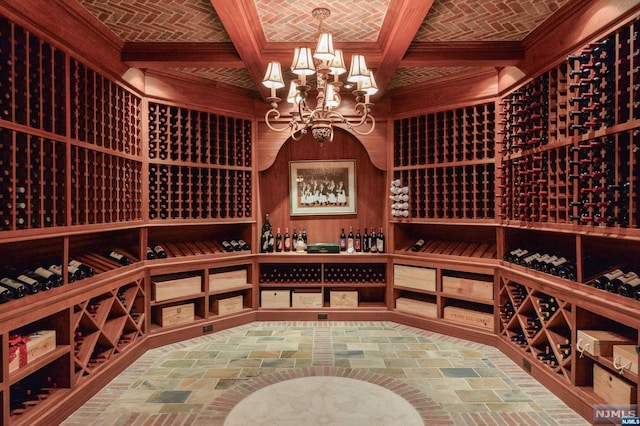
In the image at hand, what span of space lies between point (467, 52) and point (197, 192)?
136 inches

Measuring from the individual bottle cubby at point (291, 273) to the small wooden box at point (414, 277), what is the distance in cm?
110

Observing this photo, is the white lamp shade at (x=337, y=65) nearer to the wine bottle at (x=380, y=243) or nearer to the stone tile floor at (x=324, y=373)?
the stone tile floor at (x=324, y=373)

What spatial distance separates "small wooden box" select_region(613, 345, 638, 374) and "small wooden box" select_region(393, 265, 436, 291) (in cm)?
243

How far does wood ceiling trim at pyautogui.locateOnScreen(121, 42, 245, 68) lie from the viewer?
3963mm

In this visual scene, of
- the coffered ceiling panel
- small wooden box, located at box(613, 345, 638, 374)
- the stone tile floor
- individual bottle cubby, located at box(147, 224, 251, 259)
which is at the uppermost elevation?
the coffered ceiling panel

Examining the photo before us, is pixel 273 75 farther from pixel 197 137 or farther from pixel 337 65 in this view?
pixel 197 137

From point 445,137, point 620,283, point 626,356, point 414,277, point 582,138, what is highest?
point 445,137

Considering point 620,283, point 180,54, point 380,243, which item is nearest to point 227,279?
point 380,243

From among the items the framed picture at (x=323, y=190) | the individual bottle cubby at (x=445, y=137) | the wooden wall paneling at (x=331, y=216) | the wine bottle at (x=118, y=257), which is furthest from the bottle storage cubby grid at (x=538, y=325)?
the wine bottle at (x=118, y=257)

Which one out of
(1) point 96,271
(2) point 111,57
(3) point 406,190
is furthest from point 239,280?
(2) point 111,57

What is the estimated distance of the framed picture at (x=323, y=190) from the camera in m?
5.98

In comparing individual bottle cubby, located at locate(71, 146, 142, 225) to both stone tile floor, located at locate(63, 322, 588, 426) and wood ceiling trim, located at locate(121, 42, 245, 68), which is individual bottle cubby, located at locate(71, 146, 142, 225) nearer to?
wood ceiling trim, located at locate(121, 42, 245, 68)

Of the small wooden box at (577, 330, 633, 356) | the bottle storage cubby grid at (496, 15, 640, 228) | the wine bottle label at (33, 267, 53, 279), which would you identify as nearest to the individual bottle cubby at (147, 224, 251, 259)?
the wine bottle label at (33, 267, 53, 279)

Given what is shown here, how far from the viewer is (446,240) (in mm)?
5516
